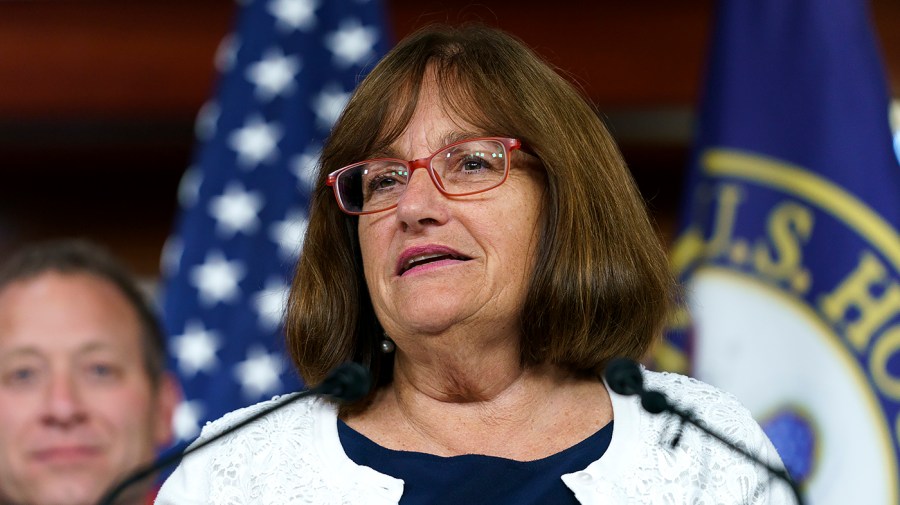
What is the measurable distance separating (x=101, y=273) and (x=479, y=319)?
1.45 meters

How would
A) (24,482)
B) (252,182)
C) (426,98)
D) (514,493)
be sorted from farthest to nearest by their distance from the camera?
1. (252,182)
2. (24,482)
3. (426,98)
4. (514,493)

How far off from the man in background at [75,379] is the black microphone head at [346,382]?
1066 mm

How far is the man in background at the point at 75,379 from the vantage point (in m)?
2.69

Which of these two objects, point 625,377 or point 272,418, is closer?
point 625,377

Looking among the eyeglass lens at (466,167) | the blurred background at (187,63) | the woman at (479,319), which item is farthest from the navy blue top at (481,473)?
the blurred background at (187,63)

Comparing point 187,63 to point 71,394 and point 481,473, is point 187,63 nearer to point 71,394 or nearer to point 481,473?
point 71,394

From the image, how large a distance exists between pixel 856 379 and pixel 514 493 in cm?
142

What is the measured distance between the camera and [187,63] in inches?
Result: 162

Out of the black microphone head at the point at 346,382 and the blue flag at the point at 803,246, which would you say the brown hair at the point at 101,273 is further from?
the black microphone head at the point at 346,382

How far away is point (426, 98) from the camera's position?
74.1 inches

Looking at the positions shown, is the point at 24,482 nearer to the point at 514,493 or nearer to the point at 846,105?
the point at 514,493

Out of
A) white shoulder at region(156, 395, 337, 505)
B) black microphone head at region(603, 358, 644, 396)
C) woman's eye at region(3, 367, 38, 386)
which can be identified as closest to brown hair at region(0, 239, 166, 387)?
woman's eye at region(3, 367, 38, 386)

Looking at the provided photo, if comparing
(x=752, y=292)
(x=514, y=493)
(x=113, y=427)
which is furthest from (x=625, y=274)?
(x=113, y=427)

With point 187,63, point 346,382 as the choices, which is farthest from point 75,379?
point 187,63
